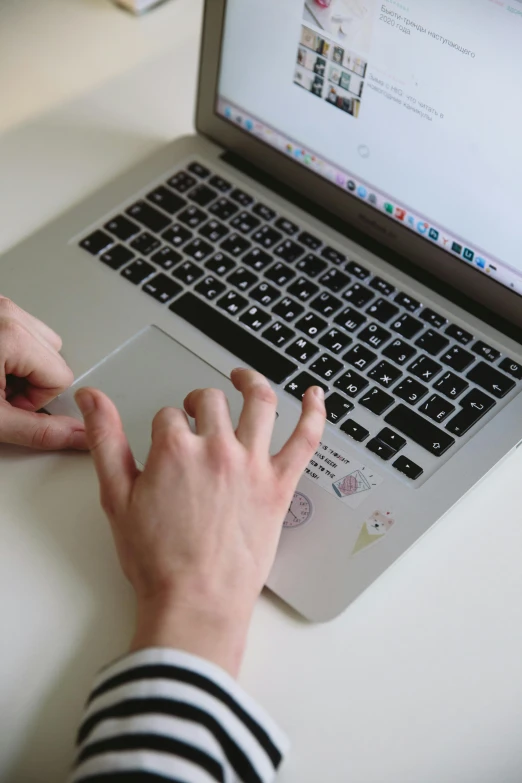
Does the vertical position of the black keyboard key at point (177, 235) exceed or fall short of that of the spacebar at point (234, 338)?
it exceeds it

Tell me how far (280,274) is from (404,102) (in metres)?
0.19

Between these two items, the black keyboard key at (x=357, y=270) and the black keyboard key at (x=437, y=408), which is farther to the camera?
the black keyboard key at (x=357, y=270)

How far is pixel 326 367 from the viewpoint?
0.73m

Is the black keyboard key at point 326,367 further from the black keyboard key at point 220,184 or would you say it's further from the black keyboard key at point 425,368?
the black keyboard key at point 220,184

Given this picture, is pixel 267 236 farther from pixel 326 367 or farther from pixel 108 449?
pixel 108 449

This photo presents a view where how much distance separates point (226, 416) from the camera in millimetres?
614

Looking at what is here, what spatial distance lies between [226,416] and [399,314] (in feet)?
0.79

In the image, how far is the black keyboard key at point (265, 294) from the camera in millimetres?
779

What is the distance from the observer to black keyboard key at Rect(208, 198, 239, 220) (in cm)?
85

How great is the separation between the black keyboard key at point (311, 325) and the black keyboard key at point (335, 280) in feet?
0.14

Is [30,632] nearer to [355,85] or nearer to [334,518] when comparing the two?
[334,518]

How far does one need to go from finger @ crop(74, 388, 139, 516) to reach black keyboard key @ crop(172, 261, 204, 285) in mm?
233

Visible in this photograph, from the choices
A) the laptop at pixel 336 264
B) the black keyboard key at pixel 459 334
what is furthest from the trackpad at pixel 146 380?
the black keyboard key at pixel 459 334

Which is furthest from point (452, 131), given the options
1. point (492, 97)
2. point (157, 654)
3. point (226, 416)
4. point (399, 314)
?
Result: point (157, 654)
